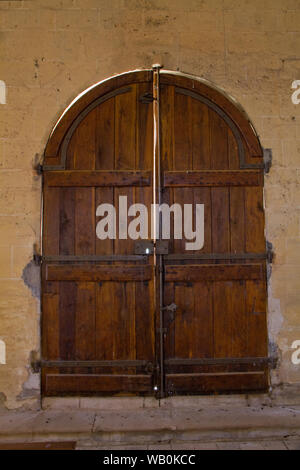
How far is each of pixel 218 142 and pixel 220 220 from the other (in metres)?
0.59

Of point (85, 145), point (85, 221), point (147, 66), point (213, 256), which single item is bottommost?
point (213, 256)

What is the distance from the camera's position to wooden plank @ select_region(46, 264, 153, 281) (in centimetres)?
286

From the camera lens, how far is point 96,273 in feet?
9.39

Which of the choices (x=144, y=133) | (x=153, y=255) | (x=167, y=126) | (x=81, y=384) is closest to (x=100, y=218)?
(x=153, y=255)

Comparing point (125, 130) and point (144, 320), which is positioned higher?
point (125, 130)

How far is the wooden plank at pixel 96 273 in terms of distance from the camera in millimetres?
2861

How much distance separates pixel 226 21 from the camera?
9.87 ft

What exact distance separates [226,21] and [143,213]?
160cm

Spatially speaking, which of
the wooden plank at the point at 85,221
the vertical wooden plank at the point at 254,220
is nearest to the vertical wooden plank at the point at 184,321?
the vertical wooden plank at the point at 254,220

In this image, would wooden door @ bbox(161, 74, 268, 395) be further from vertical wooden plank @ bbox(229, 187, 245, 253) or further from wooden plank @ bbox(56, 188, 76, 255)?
wooden plank @ bbox(56, 188, 76, 255)

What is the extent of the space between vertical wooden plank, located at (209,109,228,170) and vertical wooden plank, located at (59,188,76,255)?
1.08 meters

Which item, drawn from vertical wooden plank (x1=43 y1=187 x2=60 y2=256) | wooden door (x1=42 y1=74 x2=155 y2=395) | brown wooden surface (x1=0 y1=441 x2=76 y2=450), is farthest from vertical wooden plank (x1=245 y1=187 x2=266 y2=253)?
brown wooden surface (x1=0 y1=441 x2=76 y2=450)

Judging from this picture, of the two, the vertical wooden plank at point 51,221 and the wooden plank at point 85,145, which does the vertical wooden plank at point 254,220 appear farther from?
the vertical wooden plank at point 51,221

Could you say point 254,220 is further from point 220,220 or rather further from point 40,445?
point 40,445
